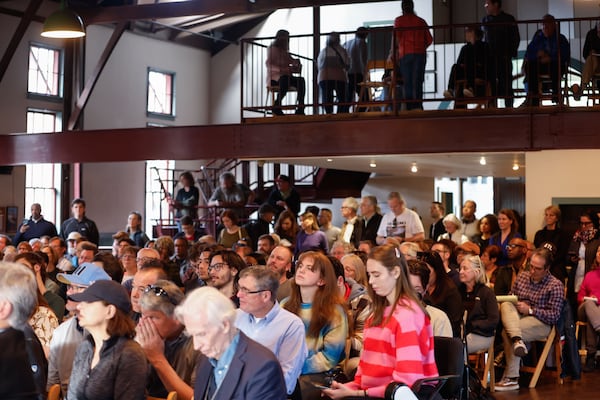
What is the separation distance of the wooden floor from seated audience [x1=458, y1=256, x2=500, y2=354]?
0.59 meters

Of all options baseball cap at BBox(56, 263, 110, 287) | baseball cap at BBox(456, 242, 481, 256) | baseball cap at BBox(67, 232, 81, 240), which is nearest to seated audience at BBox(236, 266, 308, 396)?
baseball cap at BBox(56, 263, 110, 287)

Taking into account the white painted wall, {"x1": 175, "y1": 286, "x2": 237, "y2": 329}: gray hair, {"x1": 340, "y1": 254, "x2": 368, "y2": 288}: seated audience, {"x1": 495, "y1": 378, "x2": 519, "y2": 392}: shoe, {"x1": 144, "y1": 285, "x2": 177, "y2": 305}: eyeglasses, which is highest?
the white painted wall

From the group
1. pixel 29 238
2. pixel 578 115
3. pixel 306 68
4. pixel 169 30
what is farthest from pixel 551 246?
pixel 169 30

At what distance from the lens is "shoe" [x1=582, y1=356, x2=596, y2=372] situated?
9602 millimetres

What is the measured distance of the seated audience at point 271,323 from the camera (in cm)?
503

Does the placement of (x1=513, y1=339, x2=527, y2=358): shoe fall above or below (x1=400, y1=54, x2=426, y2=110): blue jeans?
below

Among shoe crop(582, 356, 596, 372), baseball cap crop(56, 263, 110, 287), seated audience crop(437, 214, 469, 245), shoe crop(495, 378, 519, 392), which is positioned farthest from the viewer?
seated audience crop(437, 214, 469, 245)

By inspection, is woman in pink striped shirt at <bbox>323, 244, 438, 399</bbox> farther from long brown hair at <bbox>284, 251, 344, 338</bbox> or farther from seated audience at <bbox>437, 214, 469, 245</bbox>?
seated audience at <bbox>437, 214, 469, 245</bbox>

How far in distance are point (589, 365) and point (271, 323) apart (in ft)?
18.3

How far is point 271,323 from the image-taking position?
516 centimetres

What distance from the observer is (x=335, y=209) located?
19875 mm

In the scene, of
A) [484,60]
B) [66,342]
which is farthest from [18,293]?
[484,60]

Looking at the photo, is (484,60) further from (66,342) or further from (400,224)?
(66,342)

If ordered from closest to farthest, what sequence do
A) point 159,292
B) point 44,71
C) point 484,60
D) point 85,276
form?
point 159,292, point 85,276, point 484,60, point 44,71
